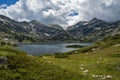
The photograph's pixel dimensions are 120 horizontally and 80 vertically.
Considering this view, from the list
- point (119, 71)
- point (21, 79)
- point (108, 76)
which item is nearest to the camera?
point (21, 79)

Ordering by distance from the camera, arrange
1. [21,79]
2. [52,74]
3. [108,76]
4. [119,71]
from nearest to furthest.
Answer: [21,79] → [52,74] → [108,76] → [119,71]

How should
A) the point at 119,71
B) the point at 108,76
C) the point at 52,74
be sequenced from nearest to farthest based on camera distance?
the point at 52,74, the point at 108,76, the point at 119,71

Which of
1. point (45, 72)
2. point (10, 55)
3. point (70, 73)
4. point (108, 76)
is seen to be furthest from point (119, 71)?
point (10, 55)

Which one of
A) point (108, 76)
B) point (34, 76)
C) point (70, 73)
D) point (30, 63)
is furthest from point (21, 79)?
point (108, 76)

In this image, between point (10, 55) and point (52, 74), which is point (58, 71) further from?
point (10, 55)

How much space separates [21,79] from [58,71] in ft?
14.1

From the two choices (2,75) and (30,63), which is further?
(30,63)

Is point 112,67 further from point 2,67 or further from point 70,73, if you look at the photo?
point 2,67

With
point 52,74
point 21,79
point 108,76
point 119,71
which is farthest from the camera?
point 119,71

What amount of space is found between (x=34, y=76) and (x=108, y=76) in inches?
389

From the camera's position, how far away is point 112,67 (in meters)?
35.5

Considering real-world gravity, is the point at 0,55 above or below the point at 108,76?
above

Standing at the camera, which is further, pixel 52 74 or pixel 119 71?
pixel 119 71

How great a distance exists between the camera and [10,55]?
26812 mm
